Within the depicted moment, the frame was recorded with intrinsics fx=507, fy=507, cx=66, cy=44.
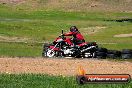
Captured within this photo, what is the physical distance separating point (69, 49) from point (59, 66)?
5.64 metres

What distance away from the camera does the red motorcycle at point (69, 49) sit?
29953mm

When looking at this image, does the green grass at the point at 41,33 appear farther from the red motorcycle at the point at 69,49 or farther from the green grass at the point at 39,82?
the green grass at the point at 39,82

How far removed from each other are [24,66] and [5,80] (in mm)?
7034

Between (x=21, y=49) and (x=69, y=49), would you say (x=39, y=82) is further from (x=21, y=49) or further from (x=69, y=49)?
(x=21, y=49)

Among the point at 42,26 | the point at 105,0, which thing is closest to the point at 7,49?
the point at 42,26

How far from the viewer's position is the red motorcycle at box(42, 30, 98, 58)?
1179 inches

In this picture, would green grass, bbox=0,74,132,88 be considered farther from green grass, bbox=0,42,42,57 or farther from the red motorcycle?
green grass, bbox=0,42,42,57

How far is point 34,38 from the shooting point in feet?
154

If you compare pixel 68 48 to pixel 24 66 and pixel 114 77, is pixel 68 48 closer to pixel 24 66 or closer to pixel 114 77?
pixel 24 66

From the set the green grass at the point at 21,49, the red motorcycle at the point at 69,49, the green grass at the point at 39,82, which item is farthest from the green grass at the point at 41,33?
the green grass at the point at 39,82

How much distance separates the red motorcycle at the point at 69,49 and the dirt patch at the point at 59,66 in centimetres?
263

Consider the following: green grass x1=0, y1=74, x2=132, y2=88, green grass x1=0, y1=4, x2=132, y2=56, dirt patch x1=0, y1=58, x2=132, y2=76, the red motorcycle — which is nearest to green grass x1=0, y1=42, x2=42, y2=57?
green grass x1=0, y1=4, x2=132, y2=56

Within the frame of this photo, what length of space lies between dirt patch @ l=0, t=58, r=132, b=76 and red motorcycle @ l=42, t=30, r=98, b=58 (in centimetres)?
263

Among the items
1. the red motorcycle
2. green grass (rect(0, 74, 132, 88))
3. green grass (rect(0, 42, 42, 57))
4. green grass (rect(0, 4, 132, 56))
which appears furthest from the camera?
green grass (rect(0, 4, 132, 56))
